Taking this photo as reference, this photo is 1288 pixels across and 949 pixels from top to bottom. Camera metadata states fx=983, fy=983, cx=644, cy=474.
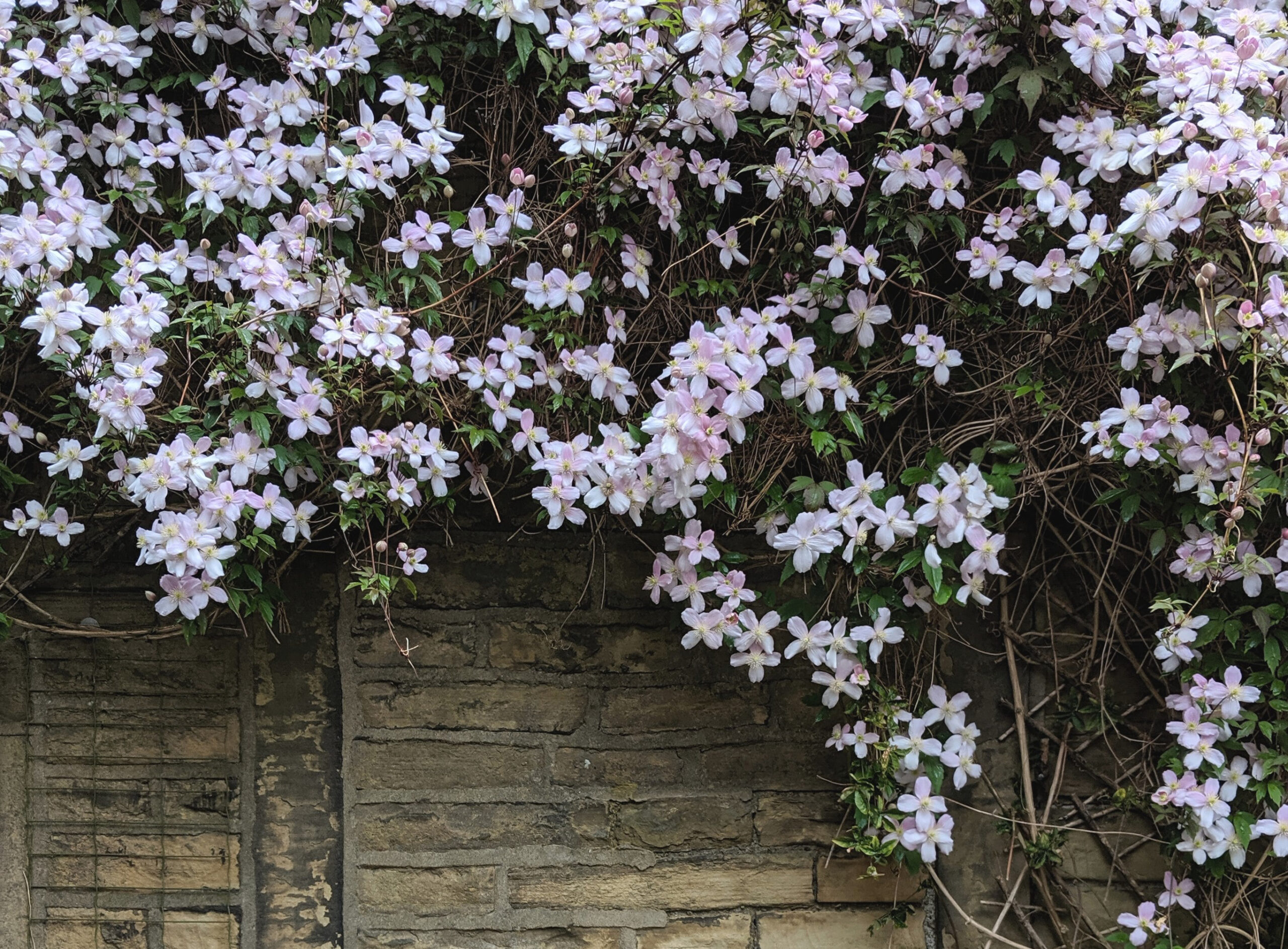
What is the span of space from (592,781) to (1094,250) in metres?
1.62

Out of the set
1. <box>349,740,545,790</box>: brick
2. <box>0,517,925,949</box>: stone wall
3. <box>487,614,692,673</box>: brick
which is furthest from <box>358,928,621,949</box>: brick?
<box>487,614,692,673</box>: brick

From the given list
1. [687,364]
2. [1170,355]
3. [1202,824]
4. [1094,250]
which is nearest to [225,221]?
[687,364]

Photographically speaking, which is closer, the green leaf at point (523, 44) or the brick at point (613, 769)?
the green leaf at point (523, 44)

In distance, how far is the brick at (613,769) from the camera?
2.34m

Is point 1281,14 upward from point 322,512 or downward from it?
upward

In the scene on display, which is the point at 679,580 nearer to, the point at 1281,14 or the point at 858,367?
the point at 858,367

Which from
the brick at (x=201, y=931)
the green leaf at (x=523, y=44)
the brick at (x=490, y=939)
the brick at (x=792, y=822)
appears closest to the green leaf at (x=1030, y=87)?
the green leaf at (x=523, y=44)

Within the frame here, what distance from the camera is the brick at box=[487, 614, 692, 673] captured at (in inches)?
92.9

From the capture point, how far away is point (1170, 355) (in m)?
2.13

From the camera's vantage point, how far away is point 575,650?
236 centimetres

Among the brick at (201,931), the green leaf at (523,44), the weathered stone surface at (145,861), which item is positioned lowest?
the brick at (201,931)

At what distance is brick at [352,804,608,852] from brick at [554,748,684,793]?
7 centimetres

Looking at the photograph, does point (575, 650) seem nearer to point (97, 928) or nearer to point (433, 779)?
point (433, 779)

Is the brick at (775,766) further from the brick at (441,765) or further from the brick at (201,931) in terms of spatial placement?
the brick at (201,931)
